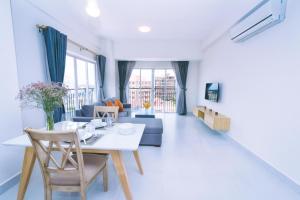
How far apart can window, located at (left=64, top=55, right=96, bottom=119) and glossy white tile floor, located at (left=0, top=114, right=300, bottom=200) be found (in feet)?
5.59

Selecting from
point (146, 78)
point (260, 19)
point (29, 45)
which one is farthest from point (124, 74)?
point (260, 19)

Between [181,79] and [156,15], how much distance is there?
118 inches

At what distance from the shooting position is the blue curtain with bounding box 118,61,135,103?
228 inches

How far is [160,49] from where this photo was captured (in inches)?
196

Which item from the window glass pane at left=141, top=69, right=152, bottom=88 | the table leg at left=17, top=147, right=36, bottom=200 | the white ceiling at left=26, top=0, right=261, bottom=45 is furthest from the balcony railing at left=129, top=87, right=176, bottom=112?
the table leg at left=17, top=147, right=36, bottom=200

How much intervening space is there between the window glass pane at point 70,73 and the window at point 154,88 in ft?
9.08

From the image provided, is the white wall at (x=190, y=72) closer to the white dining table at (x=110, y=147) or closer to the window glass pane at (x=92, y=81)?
the window glass pane at (x=92, y=81)

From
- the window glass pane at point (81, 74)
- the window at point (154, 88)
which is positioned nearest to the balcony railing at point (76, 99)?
the window glass pane at point (81, 74)

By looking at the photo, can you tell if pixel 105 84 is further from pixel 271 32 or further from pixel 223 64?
pixel 271 32

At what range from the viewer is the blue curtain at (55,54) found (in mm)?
2371

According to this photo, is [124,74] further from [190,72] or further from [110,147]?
[110,147]

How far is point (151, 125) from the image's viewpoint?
2916 millimetres

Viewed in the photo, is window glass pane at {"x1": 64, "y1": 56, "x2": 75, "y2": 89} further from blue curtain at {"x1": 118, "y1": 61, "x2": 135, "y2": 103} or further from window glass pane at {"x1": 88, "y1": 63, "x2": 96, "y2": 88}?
blue curtain at {"x1": 118, "y1": 61, "x2": 135, "y2": 103}

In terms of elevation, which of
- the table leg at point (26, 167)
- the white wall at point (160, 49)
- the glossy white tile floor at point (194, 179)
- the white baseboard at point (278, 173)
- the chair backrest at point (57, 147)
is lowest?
the glossy white tile floor at point (194, 179)
